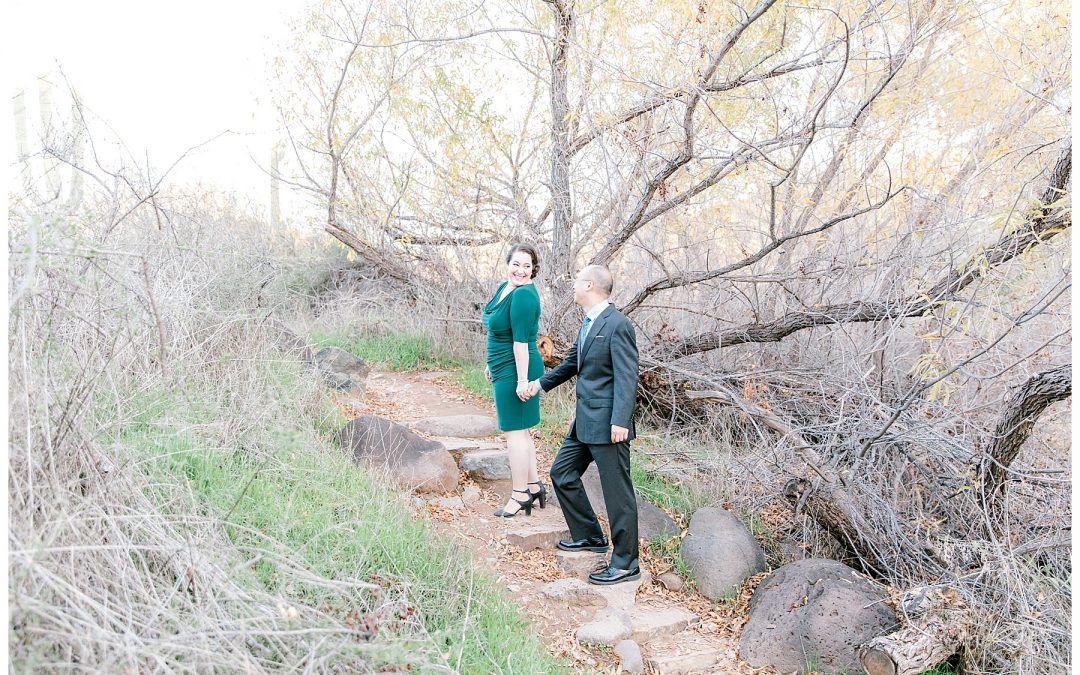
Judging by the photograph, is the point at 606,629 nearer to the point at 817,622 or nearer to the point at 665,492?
the point at 817,622

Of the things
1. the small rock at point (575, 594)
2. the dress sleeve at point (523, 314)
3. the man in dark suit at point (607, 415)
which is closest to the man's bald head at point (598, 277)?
the man in dark suit at point (607, 415)

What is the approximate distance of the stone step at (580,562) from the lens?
15.3ft

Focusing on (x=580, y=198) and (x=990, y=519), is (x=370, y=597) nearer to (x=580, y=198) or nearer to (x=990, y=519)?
(x=990, y=519)

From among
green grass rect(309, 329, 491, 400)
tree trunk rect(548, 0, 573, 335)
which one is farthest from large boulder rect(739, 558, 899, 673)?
green grass rect(309, 329, 491, 400)

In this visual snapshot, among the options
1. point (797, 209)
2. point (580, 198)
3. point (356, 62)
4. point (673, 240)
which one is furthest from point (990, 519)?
point (356, 62)

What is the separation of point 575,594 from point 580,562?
1.23ft

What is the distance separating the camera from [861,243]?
6.59 meters

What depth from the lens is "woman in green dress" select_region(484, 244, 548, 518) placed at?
4.70 metres

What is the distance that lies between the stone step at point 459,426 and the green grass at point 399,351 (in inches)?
76.7

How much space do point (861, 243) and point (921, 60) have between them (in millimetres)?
1620

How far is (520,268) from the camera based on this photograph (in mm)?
4688

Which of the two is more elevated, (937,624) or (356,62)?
(356,62)

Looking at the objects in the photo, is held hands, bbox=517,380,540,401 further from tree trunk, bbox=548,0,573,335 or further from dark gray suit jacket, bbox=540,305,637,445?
tree trunk, bbox=548,0,573,335

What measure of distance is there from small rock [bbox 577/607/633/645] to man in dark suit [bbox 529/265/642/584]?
310 mm
